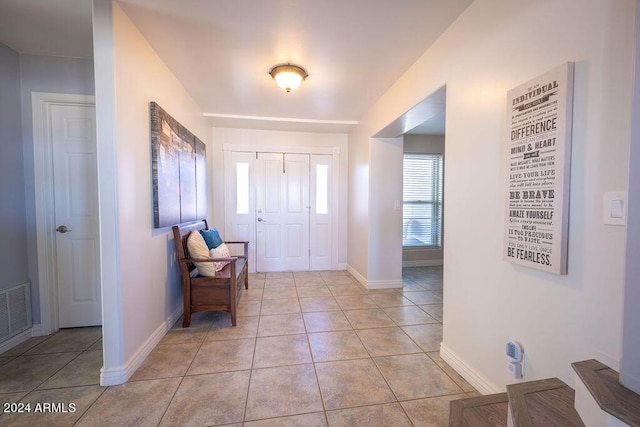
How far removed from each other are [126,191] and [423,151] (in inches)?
177

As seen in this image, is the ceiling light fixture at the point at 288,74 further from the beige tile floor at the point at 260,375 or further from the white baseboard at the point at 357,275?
the white baseboard at the point at 357,275

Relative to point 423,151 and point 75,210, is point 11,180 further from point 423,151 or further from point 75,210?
point 423,151

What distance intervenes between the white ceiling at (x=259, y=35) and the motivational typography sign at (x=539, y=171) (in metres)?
0.89

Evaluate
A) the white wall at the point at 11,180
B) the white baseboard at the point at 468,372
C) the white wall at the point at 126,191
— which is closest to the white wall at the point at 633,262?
the white baseboard at the point at 468,372

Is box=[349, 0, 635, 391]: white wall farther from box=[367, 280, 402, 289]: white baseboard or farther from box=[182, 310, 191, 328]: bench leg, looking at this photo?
box=[182, 310, 191, 328]: bench leg

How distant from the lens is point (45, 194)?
223 centimetres

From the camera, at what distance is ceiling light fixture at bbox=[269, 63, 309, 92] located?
2385 millimetres

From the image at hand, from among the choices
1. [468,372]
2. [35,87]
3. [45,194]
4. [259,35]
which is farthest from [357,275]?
[35,87]

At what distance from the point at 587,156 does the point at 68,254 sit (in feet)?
11.8

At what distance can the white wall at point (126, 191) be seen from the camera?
63.6 inches

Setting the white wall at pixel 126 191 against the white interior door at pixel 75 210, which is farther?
the white interior door at pixel 75 210

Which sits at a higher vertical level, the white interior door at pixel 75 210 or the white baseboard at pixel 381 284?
the white interior door at pixel 75 210

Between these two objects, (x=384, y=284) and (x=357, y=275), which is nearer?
(x=384, y=284)

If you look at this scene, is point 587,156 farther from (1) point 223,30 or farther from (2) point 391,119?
(1) point 223,30
